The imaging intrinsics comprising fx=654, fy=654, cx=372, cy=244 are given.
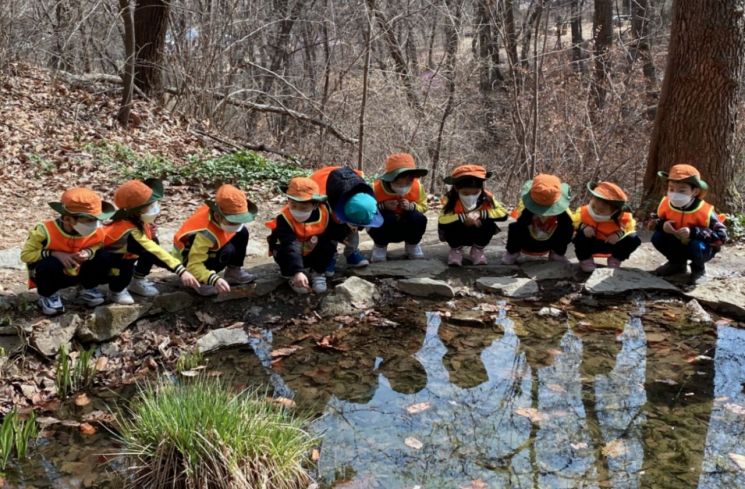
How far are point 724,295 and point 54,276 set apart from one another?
4.91 m

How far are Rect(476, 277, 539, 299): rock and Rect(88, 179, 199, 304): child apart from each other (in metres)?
2.38

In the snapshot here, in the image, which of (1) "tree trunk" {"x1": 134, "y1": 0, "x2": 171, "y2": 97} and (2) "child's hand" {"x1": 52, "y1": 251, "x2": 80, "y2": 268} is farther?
(1) "tree trunk" {"x1": 134, "y1": 0, "x2": 171, "y2": 97}

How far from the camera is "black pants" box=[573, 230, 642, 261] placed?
5.41 m

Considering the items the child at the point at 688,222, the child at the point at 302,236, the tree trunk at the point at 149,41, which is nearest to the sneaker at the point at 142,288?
the child at the point at 302,236

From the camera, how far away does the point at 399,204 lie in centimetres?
548

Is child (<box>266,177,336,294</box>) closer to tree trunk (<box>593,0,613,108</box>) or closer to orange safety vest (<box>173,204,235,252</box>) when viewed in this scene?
orange safety vest (<box>173,204,235,252</box>)

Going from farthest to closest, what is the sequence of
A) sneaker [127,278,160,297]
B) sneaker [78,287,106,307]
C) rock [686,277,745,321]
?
rock [686,277,745,321] → sneaker [127,278,160,297] → sneaker [78,287,106,307]

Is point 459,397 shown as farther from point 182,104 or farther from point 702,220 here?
point 182,104

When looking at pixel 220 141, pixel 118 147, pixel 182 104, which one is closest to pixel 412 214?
pixel 118 147

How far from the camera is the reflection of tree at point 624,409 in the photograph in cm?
318

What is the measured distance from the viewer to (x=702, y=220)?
513 centimetres

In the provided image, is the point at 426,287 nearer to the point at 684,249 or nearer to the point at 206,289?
the point at 206,289

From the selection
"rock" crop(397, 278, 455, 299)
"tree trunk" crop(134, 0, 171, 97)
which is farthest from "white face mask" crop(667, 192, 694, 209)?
"tree trunk" crop(134, 0, 171, 97)

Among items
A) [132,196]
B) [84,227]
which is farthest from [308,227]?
[84,227]
